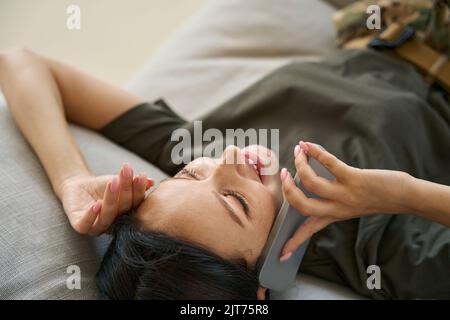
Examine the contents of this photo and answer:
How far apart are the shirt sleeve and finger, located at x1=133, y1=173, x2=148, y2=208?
31cm

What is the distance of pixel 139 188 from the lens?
2.39 feet

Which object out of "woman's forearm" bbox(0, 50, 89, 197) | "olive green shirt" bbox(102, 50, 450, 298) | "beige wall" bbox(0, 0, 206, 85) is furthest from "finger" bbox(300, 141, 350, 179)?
"beige wall" bbox(0, 0, 206, 85)

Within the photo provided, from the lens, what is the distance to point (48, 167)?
0.89m

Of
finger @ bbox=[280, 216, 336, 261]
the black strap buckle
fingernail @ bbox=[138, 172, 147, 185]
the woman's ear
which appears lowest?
the woman's ear

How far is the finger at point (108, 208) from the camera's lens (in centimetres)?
70

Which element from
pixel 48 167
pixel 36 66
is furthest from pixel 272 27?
pixel 48 167

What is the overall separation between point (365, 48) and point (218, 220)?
0.71 m

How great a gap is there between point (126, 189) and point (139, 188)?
2 cm

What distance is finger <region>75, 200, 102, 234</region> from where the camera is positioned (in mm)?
725

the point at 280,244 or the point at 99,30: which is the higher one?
the point at 99,30

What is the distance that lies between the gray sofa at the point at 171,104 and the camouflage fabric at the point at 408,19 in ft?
0.24

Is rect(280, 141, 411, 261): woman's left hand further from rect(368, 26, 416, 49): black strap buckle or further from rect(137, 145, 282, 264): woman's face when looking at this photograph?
rect(368, 26, 416, 49): black strap buckle

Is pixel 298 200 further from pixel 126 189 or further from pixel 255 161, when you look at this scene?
pixel 126 189

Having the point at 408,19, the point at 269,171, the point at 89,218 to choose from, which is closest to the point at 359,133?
the point at 269,171
